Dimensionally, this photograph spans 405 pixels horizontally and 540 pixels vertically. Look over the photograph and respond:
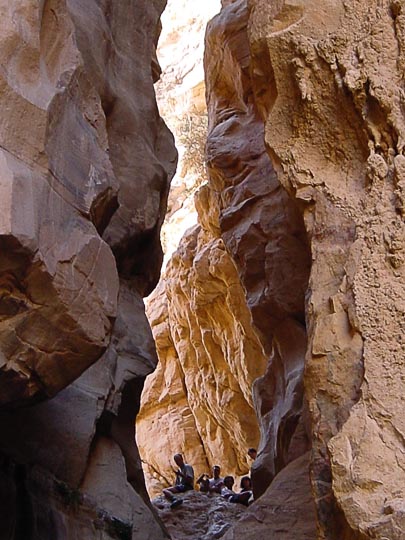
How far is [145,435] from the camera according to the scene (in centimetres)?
1638

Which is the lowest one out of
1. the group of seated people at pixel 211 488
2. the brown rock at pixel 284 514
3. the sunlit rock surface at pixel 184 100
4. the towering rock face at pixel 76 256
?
the brown rock at pixel 284 514

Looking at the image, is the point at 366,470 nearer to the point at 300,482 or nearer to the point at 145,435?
the point at 300,482

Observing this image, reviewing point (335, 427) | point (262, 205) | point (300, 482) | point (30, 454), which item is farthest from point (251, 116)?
point (335, 427)

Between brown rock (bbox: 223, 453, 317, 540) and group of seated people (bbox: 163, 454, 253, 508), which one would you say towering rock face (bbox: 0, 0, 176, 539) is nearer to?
brown rock (bbox: 223, 453, 317, 540)

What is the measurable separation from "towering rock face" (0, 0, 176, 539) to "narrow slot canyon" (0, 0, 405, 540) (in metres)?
0.02

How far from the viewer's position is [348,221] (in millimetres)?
4707

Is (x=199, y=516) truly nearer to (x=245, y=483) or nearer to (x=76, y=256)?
(x=245, y=483)

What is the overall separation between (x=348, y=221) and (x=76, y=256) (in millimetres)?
1644

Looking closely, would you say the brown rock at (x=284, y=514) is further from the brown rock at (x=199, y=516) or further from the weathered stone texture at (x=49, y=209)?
the weathered stone texture at (x=49, y=209)

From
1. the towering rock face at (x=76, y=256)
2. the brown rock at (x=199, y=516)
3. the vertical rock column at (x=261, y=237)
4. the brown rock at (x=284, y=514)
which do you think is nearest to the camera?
the towering rock face at (x=76, y=256)

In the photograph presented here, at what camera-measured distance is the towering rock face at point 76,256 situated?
453 cm

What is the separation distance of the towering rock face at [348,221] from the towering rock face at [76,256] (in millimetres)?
1323

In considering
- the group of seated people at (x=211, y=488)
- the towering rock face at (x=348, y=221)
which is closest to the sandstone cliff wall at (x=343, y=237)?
the towering rock face at (x=348, y=221)

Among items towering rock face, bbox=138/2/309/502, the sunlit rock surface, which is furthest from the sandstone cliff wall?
the sunlit rock surface
